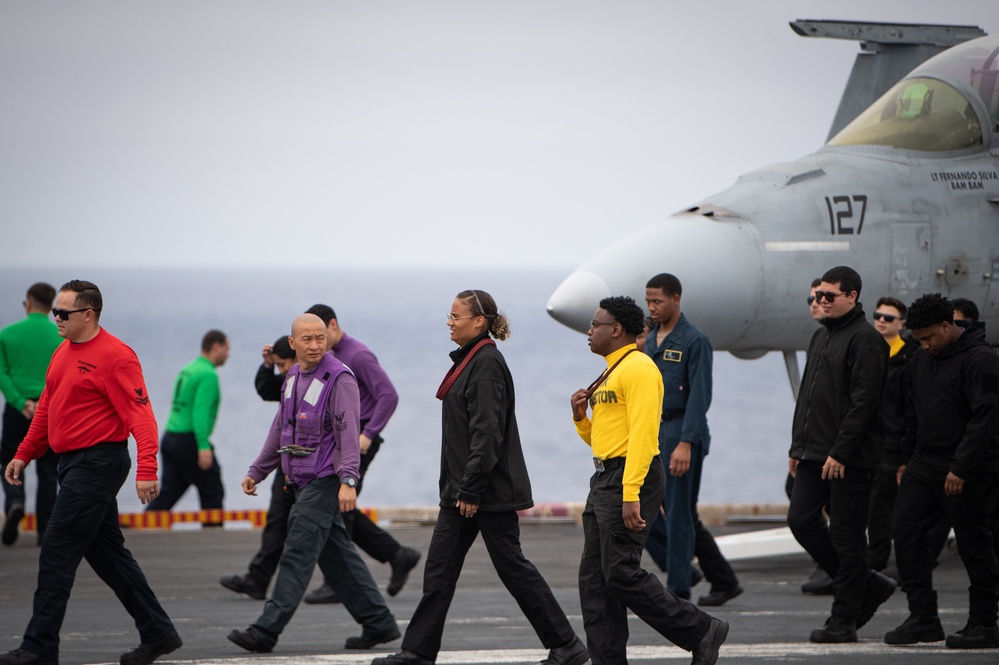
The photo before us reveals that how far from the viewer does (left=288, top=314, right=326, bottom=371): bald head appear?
740 cm

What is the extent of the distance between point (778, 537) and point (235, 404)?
63933 millimetres

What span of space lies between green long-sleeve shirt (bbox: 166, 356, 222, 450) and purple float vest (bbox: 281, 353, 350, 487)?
5641 millimetres

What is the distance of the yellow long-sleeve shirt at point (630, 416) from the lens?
634 centimetres

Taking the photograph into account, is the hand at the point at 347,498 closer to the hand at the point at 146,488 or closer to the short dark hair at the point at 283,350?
the hand at the point at 146,488

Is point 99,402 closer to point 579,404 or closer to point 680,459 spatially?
point 579,404

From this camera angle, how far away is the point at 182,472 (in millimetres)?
13539

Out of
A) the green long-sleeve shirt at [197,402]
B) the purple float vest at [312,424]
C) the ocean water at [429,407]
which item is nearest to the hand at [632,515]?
the purple float vest at [312,424]

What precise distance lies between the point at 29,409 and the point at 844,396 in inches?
260

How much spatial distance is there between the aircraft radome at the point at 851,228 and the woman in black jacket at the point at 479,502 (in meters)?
2.59

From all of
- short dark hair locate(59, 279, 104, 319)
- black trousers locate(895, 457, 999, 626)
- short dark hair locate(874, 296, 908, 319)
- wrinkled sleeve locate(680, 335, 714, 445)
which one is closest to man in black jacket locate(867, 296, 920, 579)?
short dark hair locate(874, 296, 908, 319)

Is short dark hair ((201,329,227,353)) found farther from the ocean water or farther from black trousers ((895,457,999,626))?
the ocean water

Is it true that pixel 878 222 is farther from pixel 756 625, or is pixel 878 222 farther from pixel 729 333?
pixel 756 625

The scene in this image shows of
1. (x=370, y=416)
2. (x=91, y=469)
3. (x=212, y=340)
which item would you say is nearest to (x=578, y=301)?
(x=370, y=416)

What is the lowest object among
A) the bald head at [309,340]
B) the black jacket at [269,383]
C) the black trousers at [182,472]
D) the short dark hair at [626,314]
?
the black trousers at [182,472]
